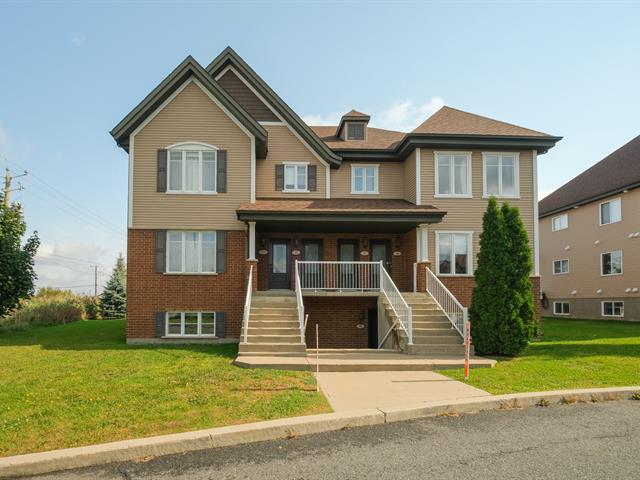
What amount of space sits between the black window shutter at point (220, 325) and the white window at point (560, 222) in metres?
22.6

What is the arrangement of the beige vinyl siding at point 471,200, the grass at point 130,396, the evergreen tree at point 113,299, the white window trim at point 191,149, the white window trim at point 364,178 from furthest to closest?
the evergreen tree at point 113,299 < the white window trim at point 364,178 < the beige vinyl siding at point 471,200 < the white window trim at point 191,149 < the grass at point 130,396

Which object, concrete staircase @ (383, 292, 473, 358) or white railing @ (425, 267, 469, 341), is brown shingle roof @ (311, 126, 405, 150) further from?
concrete staircase @ (383, 292, 473, 358)

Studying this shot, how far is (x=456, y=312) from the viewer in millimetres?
16062

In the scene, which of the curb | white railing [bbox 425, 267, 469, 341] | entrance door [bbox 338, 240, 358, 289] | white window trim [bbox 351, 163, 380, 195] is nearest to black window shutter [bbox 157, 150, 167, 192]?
entrance door [bbox 338, 240, 358, 289]

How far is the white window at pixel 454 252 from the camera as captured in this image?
18781mm

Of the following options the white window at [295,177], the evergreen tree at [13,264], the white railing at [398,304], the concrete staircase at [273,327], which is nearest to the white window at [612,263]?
the white railing at [398,304]

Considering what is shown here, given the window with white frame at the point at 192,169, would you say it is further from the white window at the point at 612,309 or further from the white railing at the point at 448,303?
the white window at the point at 612,309

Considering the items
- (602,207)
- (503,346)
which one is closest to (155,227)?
(503,346)

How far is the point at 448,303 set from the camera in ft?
54.2

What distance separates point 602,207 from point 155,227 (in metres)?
22.5

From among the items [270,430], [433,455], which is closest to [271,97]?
[270,430]

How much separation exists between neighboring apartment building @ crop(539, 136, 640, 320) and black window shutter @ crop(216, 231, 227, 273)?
19.1 meters

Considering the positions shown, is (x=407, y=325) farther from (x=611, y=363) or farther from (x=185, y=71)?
(x=185, y=71)

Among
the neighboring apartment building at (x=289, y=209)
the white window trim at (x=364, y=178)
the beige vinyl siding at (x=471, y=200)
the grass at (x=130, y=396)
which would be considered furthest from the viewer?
the white window trim at (x=364, y=178)
